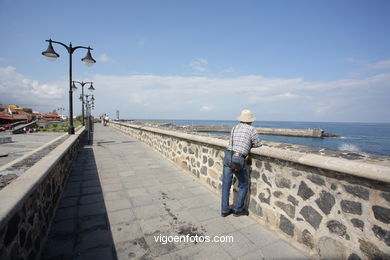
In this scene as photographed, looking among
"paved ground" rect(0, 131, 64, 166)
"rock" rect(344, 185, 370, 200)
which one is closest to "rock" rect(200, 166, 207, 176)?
"rock" rect(344, 185, 370, 200)

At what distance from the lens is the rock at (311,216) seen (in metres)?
2.33

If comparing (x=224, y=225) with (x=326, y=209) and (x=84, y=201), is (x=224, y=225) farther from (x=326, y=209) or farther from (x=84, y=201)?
(x=84, y=201)

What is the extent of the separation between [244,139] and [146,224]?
2072mm

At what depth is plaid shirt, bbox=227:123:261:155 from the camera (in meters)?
2.99

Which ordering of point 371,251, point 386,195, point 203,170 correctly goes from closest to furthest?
point 386,195 → point 371,251 → point 203,170

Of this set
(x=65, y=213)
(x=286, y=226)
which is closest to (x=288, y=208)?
(x=286, y=226)

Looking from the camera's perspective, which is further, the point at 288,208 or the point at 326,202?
the point at 288,208

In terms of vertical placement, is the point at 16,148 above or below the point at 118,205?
above

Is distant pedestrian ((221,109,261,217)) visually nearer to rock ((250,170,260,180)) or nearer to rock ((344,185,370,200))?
rock ((250,170,260,180))

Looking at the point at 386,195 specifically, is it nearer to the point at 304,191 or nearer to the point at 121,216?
the point at 304,191

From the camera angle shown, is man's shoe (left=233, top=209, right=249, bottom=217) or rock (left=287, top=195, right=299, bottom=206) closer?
rock (left=287, top=195, right=299, bottom=206)

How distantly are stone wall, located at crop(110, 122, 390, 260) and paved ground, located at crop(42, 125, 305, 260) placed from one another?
0.93 feet

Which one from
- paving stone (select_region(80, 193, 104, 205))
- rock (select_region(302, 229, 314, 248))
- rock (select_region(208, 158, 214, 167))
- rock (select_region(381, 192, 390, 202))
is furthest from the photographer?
rock (select_region(208, 158, 214, 167))

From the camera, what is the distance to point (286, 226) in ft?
8.95
